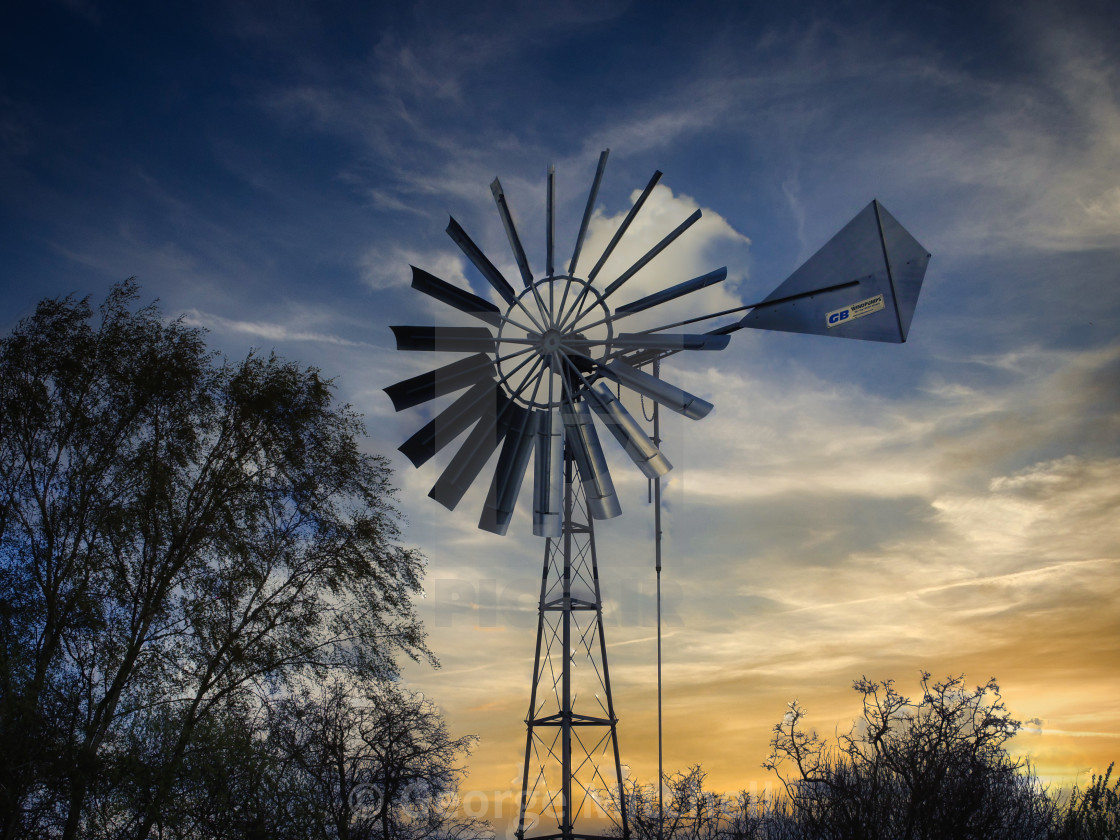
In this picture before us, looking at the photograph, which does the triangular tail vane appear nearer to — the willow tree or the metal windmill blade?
the metal windmill blade

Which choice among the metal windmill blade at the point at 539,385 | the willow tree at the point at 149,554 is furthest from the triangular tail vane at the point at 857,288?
the willow tree at the point at 149,554

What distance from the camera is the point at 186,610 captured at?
10.5 m

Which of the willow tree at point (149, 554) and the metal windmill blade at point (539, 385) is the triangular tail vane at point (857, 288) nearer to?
the metal windmill blade at point (539, 385)

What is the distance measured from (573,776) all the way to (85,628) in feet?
21.6

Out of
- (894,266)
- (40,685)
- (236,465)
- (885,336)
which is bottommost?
(40,685)

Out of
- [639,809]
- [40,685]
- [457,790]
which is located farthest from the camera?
[457,790]

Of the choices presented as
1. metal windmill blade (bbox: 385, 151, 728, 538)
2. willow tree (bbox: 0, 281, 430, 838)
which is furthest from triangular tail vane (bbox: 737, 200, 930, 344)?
willow tree (bbox: 0, 281, 430, 838)

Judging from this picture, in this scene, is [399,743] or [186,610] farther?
[399,743]

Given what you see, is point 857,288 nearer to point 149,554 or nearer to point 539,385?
point 539,385

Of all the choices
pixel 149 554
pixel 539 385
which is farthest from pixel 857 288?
pixel 149 554

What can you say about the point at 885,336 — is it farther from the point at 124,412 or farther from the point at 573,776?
the point at 124,412

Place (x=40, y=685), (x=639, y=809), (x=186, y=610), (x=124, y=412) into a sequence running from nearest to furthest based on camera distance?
(x=40, y=685) < (x=186, y=610) < (x=124, y=412) < (x=639, y=809)

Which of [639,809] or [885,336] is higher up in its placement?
[885,336]

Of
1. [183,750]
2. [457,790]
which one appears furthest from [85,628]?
[457,790]
